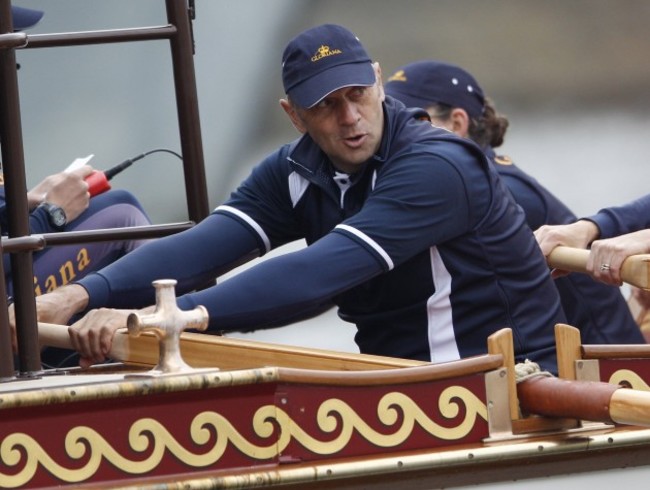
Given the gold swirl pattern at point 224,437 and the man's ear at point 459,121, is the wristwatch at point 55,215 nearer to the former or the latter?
the man's ear at point 459,121

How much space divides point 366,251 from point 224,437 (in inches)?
24.0

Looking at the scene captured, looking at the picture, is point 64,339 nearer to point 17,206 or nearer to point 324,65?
point 17,206

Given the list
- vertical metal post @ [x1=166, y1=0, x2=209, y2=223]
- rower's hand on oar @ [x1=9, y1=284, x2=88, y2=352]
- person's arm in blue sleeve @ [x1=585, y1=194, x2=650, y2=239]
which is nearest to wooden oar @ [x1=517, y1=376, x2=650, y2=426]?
rower's hand on oar @ [x1=9, y1=284, x2=88, y2=352]

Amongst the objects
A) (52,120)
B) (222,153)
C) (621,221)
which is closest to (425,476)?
(621,221)

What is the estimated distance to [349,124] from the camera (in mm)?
2949

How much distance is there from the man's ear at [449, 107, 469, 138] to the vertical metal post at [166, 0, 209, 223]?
1042mm

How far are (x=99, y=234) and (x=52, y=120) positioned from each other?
291 cm

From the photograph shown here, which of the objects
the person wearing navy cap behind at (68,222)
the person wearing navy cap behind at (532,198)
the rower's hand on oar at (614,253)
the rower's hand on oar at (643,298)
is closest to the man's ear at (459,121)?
the person wearing navy cap behind at (532,198)

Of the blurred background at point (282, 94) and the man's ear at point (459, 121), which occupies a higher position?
the blurred background at point (282, 94)

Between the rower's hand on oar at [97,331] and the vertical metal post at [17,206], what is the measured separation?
25 centimetres

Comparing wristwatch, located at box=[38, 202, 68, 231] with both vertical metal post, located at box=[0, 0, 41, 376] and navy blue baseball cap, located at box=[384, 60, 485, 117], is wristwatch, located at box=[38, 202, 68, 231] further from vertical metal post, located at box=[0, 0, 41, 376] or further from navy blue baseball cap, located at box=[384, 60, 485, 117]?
navy blue baseball cap, located at box=[384, 60, 485, 117]

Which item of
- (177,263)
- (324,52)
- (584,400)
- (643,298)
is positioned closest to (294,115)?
(324,52)

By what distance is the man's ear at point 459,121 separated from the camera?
4344mm

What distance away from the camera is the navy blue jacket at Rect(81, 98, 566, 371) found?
2.77m
